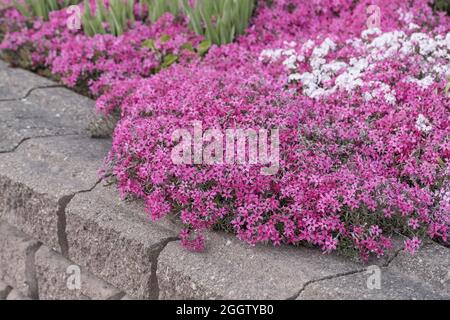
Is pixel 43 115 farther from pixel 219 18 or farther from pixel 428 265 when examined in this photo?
pixel 428 265

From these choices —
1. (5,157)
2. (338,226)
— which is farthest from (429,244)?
(5,157)

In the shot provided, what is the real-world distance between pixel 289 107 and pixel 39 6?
3.06 meters

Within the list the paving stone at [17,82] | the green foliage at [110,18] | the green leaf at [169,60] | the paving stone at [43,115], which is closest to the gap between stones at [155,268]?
the paving stone at [43,115]

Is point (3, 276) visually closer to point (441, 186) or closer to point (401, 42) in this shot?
point (441, 186)

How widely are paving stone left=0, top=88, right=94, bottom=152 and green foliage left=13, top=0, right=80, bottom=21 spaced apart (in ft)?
4.18

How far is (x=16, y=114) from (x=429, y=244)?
2.64 meters

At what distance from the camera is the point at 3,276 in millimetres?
3771

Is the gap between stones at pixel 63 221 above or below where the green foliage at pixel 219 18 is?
below

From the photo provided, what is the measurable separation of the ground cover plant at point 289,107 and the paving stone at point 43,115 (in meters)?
0.17

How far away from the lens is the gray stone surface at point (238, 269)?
254 centimetres

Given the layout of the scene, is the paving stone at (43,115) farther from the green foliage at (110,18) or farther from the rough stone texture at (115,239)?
the rough stone texture at (115,239)

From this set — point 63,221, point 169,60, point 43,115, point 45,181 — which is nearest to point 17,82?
point 43,115

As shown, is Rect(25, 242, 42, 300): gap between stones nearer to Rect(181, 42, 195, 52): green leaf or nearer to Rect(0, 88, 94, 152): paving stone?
Rect(0, 88, 94, 152): paving stone

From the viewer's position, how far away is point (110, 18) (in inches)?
205
